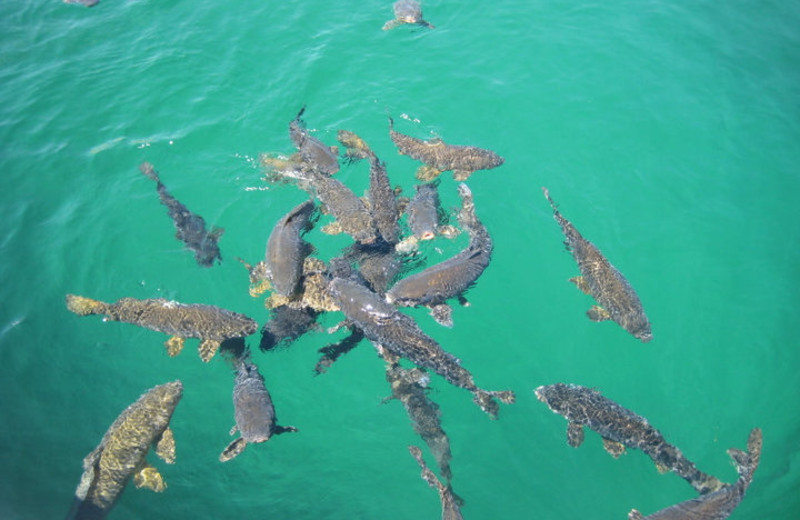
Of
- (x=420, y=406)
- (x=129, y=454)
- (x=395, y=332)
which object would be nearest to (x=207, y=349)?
(x=129, y=454)

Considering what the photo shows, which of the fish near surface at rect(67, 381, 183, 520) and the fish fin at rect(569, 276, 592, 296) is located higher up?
the fish fin at rect(569, 276, 592, 296)

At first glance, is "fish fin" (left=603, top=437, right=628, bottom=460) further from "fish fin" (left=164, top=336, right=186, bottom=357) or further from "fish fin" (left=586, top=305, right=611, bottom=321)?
"fish fin" (left=164, top=336, right=186, bottom=357)

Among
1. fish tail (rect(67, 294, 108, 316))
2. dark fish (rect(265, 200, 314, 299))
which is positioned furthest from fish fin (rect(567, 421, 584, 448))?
fish tail (rect(67, 294, 108, 316))

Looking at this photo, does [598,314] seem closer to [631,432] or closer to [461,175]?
[631,432]

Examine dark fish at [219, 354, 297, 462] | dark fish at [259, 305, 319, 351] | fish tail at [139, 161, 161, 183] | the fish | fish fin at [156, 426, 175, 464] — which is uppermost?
fish tail at [139, 161, 161, 183]

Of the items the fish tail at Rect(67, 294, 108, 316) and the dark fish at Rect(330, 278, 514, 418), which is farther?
the fish tail at Rect(67, 294, 108, 316)

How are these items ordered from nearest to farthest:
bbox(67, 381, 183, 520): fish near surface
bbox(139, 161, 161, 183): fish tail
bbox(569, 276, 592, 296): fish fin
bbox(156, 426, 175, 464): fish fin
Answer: bbox(67, 381, 183, 520): fish near surface → bbox(156, 426, 175, 464): fish fin → bbox(569, 276, 592, 296): fish fin → bbox(139, 161, 161, 183): fish tail
